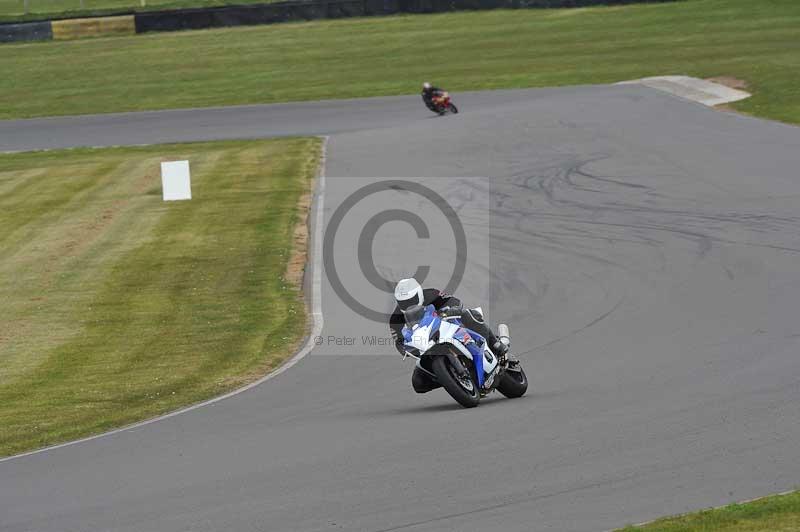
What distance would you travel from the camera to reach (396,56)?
53.6m

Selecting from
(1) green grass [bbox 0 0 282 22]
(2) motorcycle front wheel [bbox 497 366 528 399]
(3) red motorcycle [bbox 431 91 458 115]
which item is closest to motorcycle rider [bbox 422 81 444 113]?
(3) red motorcycle [bbox 431 91 458 115]

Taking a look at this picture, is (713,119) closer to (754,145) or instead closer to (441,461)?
(754,145)

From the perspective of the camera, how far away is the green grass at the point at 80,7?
203ft

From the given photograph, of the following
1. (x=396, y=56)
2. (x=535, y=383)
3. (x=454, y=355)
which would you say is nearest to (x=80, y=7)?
(x=396, y=56)

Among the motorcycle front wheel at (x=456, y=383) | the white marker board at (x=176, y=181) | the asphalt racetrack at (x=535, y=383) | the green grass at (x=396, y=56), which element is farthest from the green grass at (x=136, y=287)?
the green grass at (x=396, y=56)

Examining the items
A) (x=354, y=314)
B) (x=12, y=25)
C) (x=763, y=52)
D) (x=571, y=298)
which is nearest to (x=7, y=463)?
(x=354, y=314)

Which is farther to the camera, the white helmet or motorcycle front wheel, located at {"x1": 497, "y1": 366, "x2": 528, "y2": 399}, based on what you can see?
motorcycle front wheel, located at {"x1": 497, "y1": 366, "x2": 528, "y2": 399}

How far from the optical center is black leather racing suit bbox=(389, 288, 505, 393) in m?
11.6

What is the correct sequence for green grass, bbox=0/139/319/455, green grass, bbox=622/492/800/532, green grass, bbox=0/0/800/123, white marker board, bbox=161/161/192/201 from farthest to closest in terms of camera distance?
green grass, bbox=0/0/800/123
white marker board, bbox=161/161/192/201
green grass, bbox=0/139/319/455
green grass, bbox=622/492/800/532

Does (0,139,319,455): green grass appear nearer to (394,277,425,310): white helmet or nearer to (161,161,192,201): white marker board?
(161,161,192,201): white marker board

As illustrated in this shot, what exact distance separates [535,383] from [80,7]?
5743 cm

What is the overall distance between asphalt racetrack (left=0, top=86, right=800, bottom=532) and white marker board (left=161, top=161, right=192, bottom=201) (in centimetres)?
378
